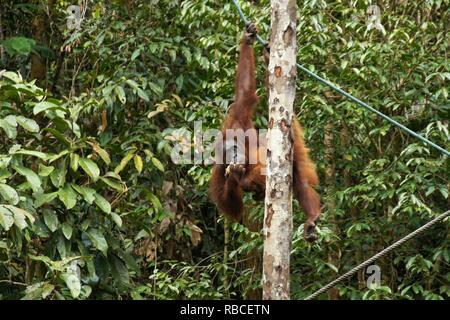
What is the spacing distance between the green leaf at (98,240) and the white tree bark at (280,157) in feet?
4.97

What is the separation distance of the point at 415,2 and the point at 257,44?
1.34 m

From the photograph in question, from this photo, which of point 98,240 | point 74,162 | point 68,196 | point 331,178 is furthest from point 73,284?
point 331,178

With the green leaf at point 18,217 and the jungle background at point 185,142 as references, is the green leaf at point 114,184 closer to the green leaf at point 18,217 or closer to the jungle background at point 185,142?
the jungle background at point 185,142

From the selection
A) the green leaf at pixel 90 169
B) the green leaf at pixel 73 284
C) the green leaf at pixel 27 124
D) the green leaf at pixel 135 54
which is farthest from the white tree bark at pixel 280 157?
the green leaf at pixel 135 54

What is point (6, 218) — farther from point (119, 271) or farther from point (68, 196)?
point (119, 271)

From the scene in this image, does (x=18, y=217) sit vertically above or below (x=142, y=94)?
below

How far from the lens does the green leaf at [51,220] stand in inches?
155

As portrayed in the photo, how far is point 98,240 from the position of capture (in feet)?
13.4

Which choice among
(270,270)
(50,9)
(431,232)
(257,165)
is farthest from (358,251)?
(50,9)

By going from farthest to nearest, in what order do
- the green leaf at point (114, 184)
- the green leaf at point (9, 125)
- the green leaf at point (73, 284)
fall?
the green leaf at point (114, 184) → the green leaf at point (9, 125) → the green leaf at point (73, 284)

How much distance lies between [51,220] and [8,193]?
0.54 m

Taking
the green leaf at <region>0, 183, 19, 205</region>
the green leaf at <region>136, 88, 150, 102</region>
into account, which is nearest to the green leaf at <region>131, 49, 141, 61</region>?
the green leaf at <region>136, 88, 150, 102</region>

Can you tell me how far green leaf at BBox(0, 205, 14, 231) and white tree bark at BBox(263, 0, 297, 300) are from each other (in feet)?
4.82

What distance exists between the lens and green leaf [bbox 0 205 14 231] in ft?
11.0
